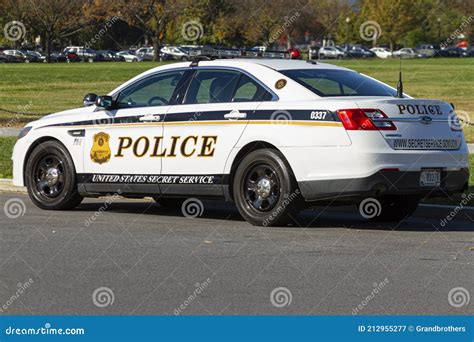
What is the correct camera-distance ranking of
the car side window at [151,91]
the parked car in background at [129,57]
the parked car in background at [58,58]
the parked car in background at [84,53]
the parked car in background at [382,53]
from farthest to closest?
the parked car in background at [382,53] → the parked car in background at [84,53] → the parked car in background at [129,57] → the parked car in background at [58,58] → the car side window at [151,91]

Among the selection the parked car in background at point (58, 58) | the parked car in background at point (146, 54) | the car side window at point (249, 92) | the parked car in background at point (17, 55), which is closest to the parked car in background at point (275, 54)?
the car side window at point (249, 92)

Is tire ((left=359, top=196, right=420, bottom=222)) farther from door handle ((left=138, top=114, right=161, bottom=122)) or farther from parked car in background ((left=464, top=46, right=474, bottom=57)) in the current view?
parked car in background ((left=464, top=46, right=474, bottom=57))

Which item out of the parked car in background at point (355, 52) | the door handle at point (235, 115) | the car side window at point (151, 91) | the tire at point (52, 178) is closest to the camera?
the door handle at point (235, 115)

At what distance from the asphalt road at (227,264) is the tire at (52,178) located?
0.54 ft

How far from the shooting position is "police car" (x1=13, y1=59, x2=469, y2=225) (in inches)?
421

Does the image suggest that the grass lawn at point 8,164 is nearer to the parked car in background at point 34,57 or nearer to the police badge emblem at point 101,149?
the police badge emblem at point 101,149

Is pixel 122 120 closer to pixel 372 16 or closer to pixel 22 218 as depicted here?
pixel 22 218

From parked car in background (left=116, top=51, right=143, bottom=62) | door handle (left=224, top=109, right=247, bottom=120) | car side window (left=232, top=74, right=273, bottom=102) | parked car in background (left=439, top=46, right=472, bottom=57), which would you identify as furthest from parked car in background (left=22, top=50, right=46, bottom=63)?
door handle (left=224, top=109, right=247, bottom=120)

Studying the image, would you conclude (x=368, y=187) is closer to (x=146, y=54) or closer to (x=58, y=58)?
(x=58, y=58)

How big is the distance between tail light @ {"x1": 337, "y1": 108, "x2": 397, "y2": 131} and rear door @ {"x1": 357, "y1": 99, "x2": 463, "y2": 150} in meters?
0.03

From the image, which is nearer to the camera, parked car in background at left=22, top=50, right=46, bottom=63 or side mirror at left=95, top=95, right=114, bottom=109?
side mirror at left=95, top=95, right=114, bottom=109

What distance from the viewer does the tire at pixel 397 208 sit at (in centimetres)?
1189

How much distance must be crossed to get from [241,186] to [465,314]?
4.48 m

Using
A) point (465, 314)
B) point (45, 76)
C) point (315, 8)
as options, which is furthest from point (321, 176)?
point (315, 8)
